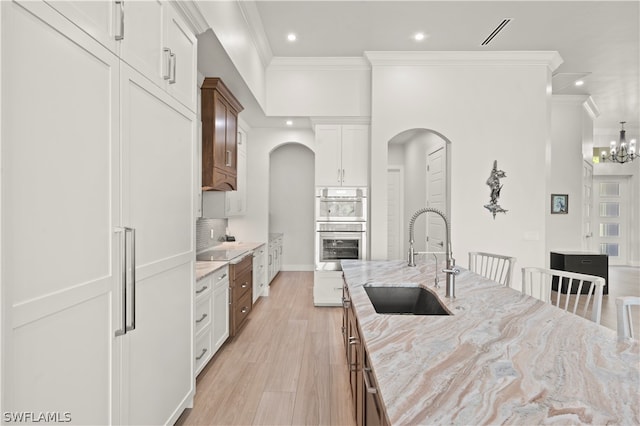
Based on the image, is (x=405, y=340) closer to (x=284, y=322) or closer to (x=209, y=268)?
(x=209, y=268)

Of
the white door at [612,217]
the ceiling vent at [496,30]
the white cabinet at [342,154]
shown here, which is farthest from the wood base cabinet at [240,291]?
the white door at [612,217]

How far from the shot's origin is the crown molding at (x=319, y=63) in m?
4.83

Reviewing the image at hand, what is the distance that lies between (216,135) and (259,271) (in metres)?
2.25

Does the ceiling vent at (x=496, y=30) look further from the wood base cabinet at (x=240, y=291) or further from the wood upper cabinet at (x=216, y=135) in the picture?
the wood base cabinet at (x=240, y=291)

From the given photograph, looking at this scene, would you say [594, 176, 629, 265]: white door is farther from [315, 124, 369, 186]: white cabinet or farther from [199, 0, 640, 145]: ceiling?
[315, 124, 369, 186]: white cabinet

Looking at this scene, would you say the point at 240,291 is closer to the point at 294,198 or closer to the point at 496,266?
the point at 496,266

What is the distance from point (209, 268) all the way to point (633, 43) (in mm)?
5368

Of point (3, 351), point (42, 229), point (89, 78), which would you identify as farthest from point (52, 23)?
point (3, 351)

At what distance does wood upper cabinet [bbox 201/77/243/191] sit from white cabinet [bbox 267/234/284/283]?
2.24 metres

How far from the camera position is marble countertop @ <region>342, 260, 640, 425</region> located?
2.76ft

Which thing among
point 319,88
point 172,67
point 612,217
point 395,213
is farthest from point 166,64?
point 612,217

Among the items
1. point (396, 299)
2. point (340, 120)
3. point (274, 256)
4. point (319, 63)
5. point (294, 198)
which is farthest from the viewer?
point (294, 198)

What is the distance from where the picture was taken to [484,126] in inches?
182

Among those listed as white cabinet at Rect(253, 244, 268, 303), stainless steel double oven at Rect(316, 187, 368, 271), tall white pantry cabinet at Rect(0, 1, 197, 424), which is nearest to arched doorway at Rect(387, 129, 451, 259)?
stainless steel double oven at Rect(316, 187, 368, 271)
